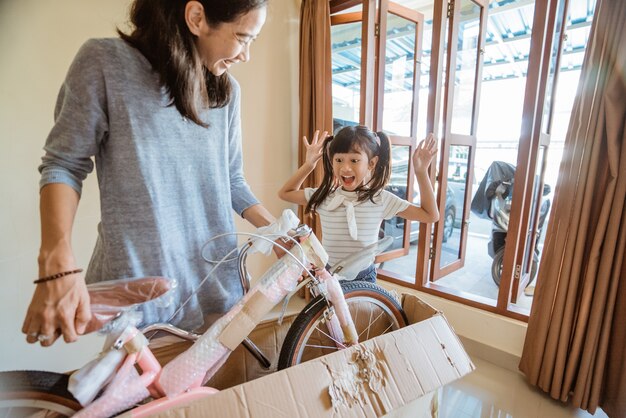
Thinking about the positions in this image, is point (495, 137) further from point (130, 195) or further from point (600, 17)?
point (130, 195)

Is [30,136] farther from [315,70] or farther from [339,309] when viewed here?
[315,70]

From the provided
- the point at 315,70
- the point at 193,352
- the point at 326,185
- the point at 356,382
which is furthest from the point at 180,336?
the point at 315,70

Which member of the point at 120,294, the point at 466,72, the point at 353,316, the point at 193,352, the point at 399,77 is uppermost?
the point at 399,77

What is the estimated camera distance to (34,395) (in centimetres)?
55

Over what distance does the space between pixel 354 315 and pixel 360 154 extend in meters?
0.58

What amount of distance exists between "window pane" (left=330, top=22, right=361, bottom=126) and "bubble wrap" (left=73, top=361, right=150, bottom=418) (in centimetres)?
204

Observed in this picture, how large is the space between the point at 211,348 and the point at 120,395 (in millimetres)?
181

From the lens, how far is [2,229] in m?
0.89

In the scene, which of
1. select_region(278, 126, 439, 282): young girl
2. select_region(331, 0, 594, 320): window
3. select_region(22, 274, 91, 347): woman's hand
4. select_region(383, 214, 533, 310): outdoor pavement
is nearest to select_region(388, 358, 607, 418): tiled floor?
select_region(331, 0, 594, 320): window

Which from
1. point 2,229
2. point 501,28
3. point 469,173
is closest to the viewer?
point 2,229

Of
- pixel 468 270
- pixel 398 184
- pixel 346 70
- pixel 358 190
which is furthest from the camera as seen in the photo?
pixel 346 70

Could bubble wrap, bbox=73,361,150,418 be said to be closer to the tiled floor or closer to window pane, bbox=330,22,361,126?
the tiled floor

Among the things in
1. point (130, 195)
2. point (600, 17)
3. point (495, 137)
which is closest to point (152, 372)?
point (130, 195)

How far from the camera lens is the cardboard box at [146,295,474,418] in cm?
54
